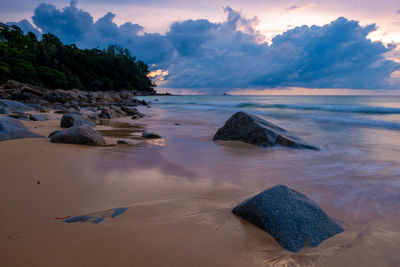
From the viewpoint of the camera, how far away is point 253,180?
3.07 metres

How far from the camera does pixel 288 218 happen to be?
1716 millimetres

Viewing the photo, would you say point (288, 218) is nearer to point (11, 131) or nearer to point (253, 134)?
point (253, 134)

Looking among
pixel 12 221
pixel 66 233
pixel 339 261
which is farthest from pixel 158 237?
pixel 339 261

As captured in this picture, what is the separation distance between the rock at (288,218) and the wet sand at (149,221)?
0.18 feet

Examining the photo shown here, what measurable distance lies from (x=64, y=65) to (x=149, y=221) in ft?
228

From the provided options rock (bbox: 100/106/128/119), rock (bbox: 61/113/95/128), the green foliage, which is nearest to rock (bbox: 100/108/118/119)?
rock (bbox: 100/106/128/119)

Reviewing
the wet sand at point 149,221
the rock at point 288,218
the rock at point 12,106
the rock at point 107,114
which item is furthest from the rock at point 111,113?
the rock at point 288,218

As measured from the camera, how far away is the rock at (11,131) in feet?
13.6

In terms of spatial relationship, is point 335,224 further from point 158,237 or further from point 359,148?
point 359,148

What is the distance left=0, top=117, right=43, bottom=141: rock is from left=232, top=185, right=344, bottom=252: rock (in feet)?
13.6

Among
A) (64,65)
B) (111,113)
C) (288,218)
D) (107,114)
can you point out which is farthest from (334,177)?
(64,65)

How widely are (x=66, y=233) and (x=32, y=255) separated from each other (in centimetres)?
25

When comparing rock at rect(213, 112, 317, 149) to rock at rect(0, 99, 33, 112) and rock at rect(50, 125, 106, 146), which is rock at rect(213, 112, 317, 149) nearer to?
rock at rect(50, 125, 106, 146)

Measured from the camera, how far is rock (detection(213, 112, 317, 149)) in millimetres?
5129
